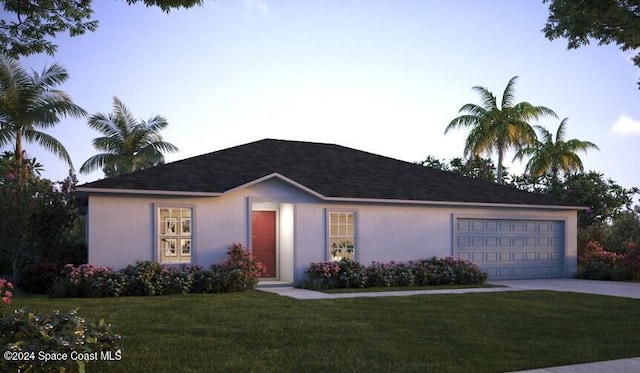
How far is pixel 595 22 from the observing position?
816 cm

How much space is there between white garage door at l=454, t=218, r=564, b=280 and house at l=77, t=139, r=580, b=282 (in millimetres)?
36

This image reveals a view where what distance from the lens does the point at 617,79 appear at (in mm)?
18484

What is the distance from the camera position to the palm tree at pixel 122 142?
33594 mm

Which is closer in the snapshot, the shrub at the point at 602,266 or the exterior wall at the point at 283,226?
the exterior wall at the point at 283,226

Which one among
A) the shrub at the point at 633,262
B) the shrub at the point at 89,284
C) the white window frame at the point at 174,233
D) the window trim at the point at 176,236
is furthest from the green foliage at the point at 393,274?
the shrub at the point at 633,262

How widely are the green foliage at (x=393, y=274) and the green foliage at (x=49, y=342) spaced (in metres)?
10.4

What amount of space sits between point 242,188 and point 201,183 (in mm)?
1122

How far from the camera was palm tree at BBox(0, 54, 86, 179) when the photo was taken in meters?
27.2

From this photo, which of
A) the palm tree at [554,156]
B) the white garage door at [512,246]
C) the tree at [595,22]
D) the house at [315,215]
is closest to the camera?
the tree at [595,22]

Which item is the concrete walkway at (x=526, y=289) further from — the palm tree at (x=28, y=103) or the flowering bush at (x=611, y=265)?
the palm tree at (x=28, y=103)

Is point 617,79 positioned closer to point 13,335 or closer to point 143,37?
point 143,37

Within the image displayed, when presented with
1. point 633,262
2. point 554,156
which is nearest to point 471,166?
point 554,156

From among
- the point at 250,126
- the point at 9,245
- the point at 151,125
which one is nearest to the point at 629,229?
the point at 250,126

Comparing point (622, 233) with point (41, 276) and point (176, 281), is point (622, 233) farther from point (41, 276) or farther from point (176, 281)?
point (41, 276)
